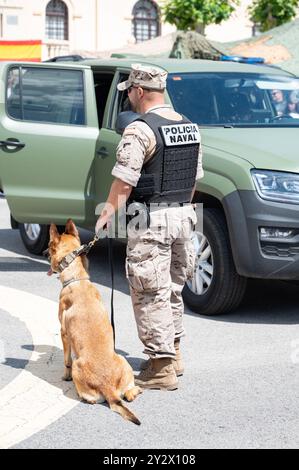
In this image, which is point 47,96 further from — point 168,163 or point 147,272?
point 147,272

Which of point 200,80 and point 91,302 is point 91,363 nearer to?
point 91,302

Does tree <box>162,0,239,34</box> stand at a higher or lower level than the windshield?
lower

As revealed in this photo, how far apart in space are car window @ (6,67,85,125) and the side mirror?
0.82 meters

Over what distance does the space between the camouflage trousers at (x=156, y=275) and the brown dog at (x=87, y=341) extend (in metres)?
0.22

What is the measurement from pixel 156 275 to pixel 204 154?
196 centimetres

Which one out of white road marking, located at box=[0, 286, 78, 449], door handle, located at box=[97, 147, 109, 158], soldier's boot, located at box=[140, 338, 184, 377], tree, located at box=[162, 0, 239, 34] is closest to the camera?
white road marking, located at box=[0, 286, 78, 449]

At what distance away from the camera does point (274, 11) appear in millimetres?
43531

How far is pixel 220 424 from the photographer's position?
488cm

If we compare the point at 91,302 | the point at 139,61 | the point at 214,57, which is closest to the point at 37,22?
the point at 214,57

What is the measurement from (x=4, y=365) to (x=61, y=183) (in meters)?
2.75

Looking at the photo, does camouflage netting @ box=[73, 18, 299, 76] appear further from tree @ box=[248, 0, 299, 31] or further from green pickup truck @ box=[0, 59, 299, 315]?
tree @ box=[248, 0, 299, 31]

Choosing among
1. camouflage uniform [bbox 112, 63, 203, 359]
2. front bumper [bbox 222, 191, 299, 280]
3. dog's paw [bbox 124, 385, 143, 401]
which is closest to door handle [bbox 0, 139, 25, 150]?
front bumper [bbox 222, 191, 299, 280]

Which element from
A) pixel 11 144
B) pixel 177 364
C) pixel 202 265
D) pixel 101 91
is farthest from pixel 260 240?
pixel 101 91

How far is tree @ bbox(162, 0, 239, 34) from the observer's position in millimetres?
41500
